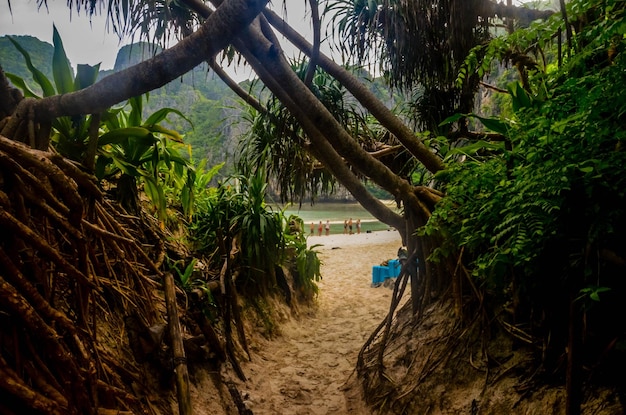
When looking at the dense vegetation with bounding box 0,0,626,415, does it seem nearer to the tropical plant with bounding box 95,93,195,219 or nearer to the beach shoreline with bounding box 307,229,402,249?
the tropical plant with bounding box 95,93,195,219

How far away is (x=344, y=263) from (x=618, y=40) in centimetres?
671

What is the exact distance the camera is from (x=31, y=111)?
1.23 m

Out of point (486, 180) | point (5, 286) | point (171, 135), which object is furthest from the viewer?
point (171, 135)

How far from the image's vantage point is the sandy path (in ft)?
7.12

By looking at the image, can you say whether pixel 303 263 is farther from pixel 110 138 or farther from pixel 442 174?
pixel 110 138

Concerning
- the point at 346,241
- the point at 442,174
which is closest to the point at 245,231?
the point at 442,174

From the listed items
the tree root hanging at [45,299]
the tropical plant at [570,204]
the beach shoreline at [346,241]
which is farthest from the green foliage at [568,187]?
the beach shoreline at [346,241]

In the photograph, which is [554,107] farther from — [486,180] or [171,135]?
[171,135]

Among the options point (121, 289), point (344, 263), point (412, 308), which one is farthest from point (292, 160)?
point (344, 263)

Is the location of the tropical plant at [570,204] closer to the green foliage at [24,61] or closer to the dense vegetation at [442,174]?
the dense vegetation at [442,174]

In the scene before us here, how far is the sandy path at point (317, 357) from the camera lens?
7.12ft

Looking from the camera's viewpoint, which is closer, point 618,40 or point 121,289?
point 618,40

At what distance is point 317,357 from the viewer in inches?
112

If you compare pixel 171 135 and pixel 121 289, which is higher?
pixel 171 135
